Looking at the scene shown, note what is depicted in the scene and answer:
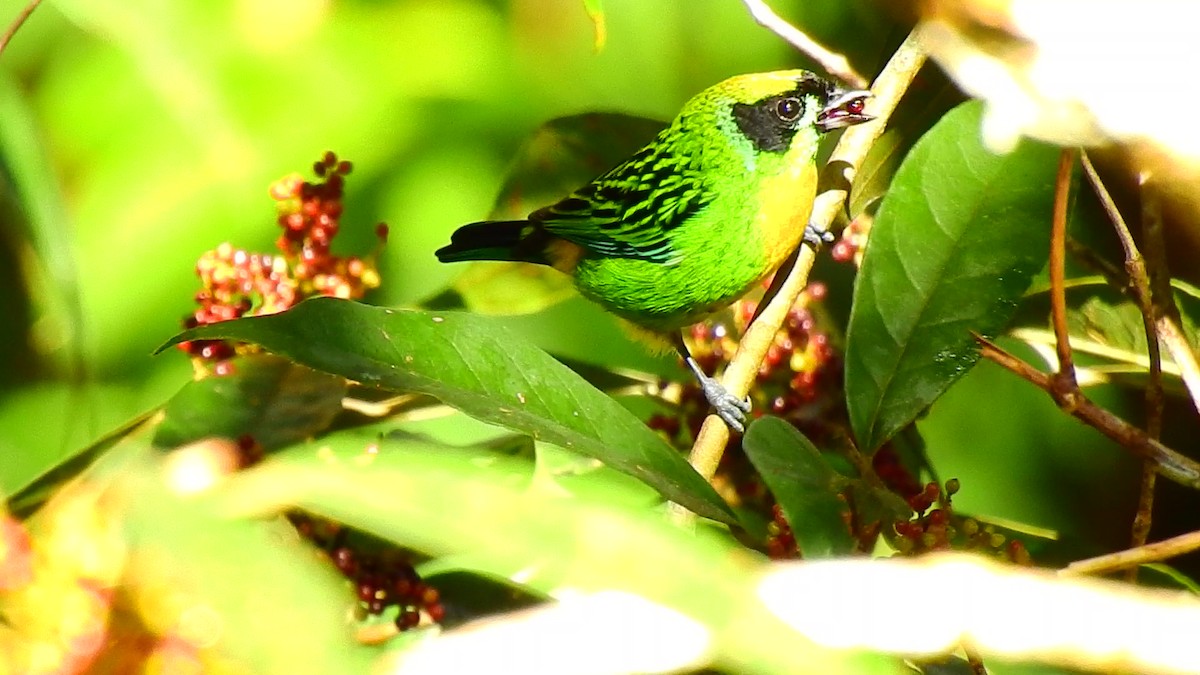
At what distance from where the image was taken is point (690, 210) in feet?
4.25

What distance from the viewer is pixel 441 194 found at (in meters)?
1.53

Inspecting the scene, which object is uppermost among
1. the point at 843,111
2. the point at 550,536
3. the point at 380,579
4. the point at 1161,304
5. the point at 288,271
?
the point at 843,111

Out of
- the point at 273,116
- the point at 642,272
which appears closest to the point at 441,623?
the point at 642,272

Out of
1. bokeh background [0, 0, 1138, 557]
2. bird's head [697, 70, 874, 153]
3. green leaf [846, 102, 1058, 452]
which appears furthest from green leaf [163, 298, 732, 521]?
bokeh background [0, 0, 1138, 557]

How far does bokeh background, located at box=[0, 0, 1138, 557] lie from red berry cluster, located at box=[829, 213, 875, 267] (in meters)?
0.13

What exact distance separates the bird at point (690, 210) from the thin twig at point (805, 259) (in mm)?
86

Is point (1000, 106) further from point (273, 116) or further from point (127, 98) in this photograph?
point (127, 98)

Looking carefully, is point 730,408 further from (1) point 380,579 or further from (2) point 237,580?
(2) point 237,580

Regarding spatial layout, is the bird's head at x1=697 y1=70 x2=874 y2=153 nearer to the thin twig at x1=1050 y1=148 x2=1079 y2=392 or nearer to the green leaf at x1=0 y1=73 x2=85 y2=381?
the thin twig at x1=1050 y1=148 x2=1079 y2=392

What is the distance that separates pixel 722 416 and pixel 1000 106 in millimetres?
346

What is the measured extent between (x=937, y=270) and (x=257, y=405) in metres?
0.65

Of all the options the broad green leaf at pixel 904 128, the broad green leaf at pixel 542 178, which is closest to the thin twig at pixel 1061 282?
the broad green leaf at pixel 904 128

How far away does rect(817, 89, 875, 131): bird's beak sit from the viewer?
1089 millimetres

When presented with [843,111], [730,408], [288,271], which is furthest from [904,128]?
[288,271]
